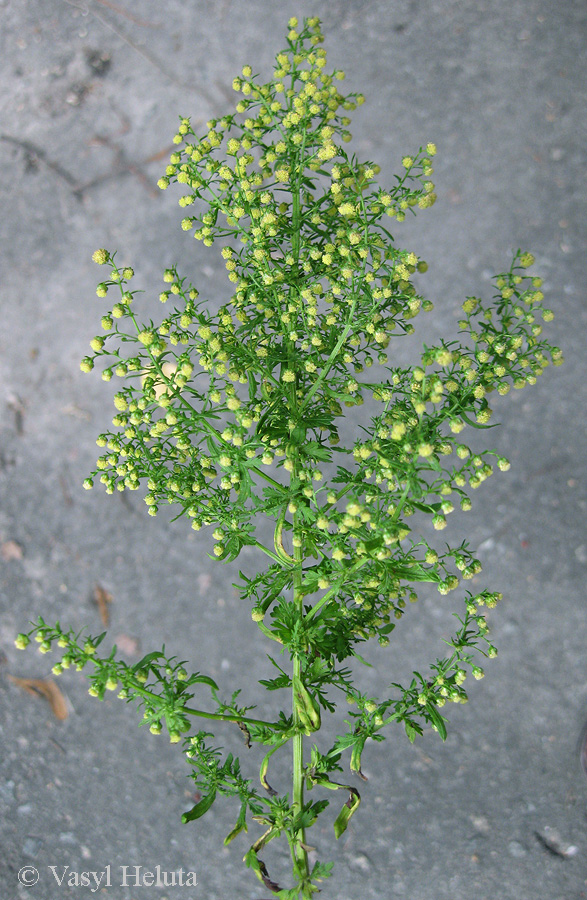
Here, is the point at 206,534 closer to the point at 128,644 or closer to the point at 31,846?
the point at 128,644

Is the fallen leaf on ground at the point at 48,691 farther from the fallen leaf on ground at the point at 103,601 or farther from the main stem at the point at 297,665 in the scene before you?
the main stem at the point at 297,665

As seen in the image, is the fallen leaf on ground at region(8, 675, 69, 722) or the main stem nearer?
the main stem

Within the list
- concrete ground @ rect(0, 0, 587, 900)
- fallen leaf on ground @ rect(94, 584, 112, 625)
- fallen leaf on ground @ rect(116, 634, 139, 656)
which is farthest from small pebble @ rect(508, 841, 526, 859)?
fallen leaf on ground @ rect(94, 584, 112, 625)

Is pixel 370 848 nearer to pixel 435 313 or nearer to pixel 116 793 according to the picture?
pixel 116 793

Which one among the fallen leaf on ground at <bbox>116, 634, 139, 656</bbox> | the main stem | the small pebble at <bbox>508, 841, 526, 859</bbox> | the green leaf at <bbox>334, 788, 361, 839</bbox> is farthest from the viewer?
the fallen leaf on ground at <bbox>116, 634, 139, 656</bbox>

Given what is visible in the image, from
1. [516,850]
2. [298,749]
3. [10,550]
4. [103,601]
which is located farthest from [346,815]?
A: [10,550]

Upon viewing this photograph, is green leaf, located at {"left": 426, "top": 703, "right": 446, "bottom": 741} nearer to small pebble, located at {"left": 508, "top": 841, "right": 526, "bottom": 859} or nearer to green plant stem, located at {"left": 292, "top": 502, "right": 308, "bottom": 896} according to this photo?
green plant stem, located at {"left": 292, "top": 502, "right": 308, "bottom": 896}

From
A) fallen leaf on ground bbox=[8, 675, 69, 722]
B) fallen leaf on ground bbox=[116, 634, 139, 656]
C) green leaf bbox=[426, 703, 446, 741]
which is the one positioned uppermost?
fallen leaf on ground bbox=[116, 634, 139, 656]

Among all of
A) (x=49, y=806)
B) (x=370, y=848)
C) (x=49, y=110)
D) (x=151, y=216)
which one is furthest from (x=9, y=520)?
(x=370, y=848)
